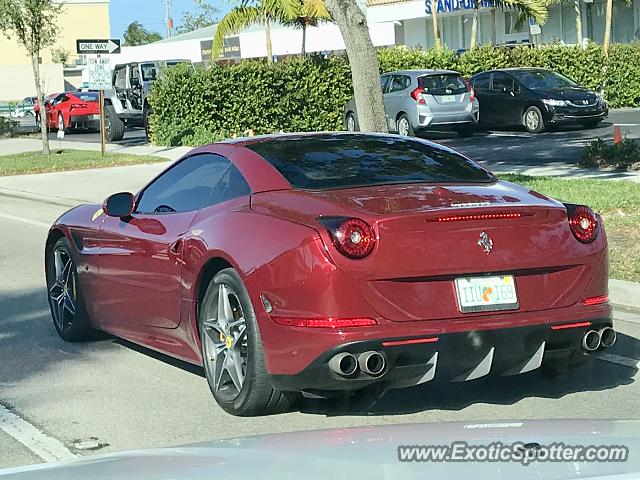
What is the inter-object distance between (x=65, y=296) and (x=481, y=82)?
23.4 m

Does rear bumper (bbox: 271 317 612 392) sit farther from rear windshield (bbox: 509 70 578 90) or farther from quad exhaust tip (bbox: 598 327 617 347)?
rear windshield (bbox: 509 70 578 90)

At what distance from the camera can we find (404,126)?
1070 inches

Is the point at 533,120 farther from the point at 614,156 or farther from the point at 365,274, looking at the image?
the point at 365,274

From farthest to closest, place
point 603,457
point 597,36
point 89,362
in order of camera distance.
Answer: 1. point 597,36
2. point 89,362
3. point 603,457

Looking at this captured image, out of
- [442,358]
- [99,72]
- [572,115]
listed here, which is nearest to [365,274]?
[442,358]

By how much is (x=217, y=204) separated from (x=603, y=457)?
4147mm

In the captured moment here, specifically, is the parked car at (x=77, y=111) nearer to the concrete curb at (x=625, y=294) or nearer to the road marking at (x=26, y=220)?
the road marking at (x=26, y=220)

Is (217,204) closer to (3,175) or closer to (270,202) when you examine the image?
(270,202)

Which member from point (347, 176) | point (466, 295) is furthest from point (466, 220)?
point (347, 176)

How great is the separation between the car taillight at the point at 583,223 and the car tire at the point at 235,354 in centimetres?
168

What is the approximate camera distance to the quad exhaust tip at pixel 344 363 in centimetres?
534

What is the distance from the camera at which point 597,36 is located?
1924 inches

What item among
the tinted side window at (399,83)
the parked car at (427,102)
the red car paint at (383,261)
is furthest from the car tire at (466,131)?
the red car paint at (383,261)

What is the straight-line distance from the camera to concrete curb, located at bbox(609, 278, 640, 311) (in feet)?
28.0
